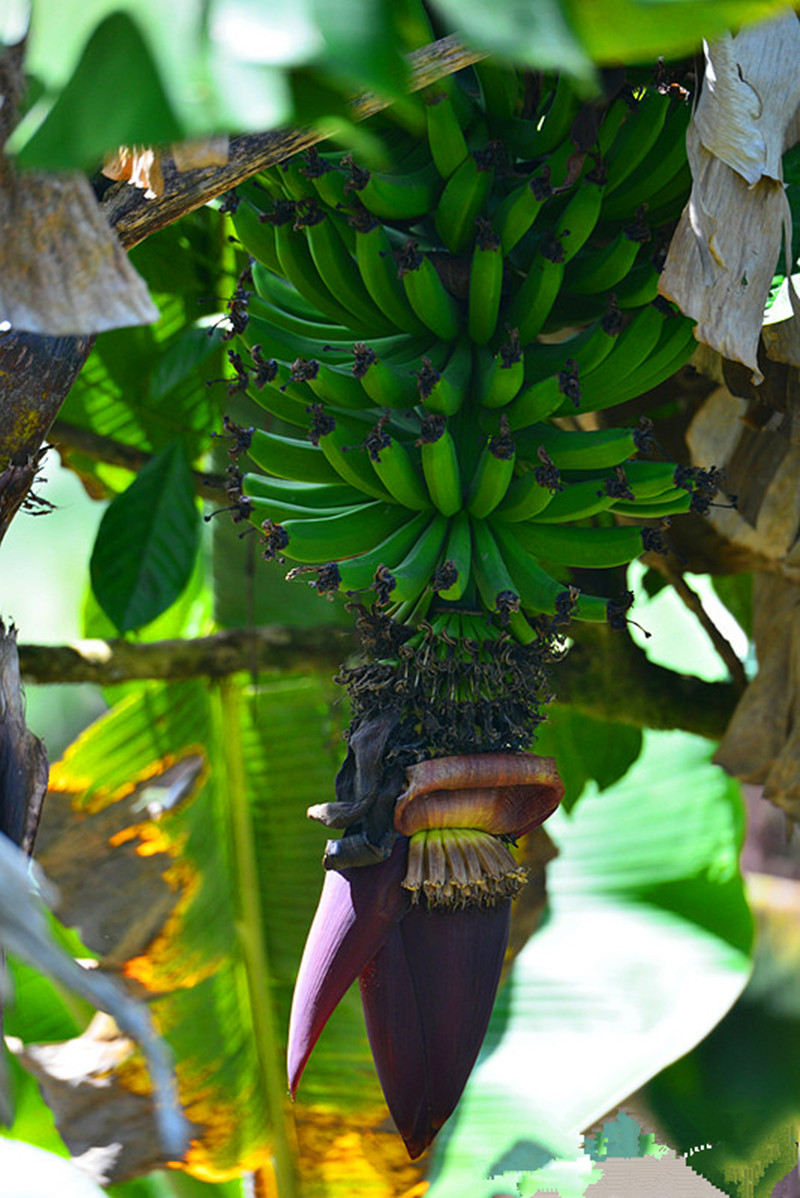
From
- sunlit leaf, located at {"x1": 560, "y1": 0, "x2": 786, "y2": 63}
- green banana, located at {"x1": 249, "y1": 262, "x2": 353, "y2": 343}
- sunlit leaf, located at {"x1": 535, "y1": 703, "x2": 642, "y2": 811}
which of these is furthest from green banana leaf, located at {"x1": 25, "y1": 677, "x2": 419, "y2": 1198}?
sunlit leaf, located at {"x1": 560, "y1": 0, "x2": 786, "y2": 63}

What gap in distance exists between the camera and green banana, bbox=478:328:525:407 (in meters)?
0.87

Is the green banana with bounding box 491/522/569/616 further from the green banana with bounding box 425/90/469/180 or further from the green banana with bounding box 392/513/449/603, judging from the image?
the green banana with bounding box 425/90/469/180

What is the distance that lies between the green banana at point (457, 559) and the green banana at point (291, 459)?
140mm

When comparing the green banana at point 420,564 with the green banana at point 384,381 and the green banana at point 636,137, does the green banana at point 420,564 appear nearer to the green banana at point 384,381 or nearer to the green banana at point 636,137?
the green banana at point 384,381

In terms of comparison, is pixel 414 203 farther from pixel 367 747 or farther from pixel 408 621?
pixel 367 747

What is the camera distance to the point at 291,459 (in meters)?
1.00

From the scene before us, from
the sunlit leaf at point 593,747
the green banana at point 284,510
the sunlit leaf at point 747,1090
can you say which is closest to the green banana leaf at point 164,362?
the green banana at point 284,510

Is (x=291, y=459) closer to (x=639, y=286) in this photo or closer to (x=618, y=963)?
(x=639, y=286)

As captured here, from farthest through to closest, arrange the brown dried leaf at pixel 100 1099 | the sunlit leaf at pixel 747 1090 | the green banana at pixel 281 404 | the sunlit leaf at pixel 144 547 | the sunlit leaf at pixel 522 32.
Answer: the sunlit leaf at pixel 747 1090 → the brown dried leaf at pixel 100 1099 → the sunlit leaf at pixel 144 547 → the green banana at pixel 281 404 → the sunlit leaf at pixel 522 32

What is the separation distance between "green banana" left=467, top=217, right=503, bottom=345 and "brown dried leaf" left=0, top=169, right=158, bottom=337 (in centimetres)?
41

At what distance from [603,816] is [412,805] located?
160cm

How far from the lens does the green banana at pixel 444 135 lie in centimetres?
87

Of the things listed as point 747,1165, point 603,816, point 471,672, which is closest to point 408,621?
point 471,672

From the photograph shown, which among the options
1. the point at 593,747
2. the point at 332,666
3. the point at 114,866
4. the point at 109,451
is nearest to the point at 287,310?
the point at 332,666
